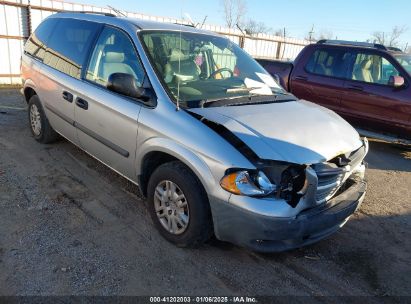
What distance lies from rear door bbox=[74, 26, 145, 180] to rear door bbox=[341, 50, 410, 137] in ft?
15.4

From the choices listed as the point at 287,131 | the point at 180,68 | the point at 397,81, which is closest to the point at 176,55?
the point at 180,68

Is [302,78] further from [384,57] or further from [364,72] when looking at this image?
[384,57]

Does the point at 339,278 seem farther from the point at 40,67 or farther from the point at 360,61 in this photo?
the point at 360,61

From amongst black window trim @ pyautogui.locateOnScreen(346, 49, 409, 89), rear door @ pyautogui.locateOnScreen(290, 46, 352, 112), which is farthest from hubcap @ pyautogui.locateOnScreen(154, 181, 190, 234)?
black window trim @ pyautogui.locateOnScreen(346, 49, 409, 89)

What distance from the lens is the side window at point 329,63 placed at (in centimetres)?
700

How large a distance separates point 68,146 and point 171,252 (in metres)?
3.07

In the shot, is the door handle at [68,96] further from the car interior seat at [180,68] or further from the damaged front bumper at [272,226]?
the damaged front bumper at [272,226]

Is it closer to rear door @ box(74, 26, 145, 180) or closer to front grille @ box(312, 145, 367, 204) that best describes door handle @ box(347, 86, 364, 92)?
front grille @ box(312, 145, 367, 204)

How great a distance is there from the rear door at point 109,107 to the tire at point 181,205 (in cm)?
44

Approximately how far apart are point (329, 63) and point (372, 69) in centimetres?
82

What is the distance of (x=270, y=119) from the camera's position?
318 cm

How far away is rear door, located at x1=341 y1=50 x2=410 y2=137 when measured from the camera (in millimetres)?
6336

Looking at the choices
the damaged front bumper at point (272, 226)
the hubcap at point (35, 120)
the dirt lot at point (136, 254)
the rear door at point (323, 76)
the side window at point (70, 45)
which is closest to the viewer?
the damaged front bumper at point (272, 226)

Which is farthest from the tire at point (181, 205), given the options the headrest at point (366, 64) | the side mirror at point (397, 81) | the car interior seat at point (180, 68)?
the headrest at point (366, 64)
